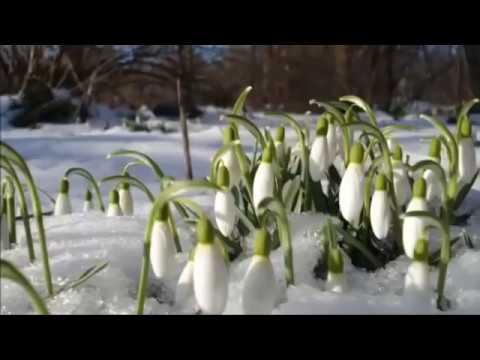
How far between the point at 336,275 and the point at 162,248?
230 mm

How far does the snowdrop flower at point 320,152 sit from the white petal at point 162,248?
0.31m

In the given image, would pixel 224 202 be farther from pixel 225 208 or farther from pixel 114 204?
pixel 114 204

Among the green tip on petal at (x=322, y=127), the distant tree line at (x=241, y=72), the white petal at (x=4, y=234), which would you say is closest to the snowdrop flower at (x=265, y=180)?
the green tip on petal at (x=322, y=127)

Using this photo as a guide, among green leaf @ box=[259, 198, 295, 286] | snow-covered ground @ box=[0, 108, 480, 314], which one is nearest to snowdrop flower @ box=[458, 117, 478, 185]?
snow-covered ground @ box=[0, 108, 480, 314]

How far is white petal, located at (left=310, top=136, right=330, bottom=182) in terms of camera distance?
87cm

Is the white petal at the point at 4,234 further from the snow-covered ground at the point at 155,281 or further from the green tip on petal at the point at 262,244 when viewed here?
the green tip on petal at the point at 262,244

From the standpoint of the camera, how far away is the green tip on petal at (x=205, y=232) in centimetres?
53

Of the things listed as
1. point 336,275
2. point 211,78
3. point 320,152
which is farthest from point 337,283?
point 211,78

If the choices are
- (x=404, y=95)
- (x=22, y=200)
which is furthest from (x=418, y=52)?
(x=22, y=200)

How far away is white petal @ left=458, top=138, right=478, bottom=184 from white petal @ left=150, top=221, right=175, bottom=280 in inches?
19.1

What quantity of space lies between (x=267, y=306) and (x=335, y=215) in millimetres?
447

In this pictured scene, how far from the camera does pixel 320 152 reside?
34.3 inches

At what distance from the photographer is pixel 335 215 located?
0.99 m

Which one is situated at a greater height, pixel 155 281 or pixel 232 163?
pixel 232 163
